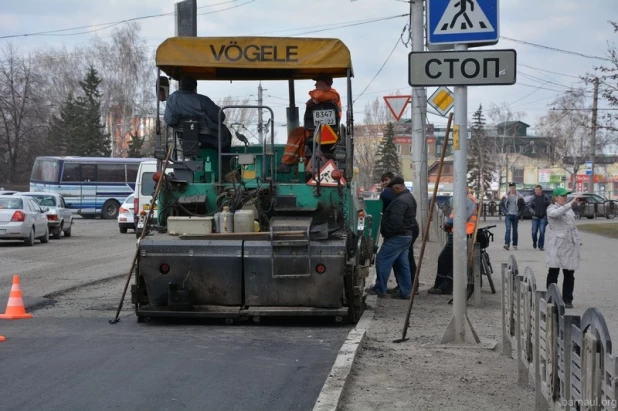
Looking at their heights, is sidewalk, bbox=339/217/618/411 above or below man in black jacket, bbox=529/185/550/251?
below

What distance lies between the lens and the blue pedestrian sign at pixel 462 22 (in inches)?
345

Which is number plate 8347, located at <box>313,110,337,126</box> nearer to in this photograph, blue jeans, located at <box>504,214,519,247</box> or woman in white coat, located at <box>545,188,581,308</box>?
woman in white coat, located at <box>545,188,581,308</box>

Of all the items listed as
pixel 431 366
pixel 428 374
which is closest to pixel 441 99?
pixel 431 366

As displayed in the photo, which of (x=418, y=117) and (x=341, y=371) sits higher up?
(x=418, y=117)

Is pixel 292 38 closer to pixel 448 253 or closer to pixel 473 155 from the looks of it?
pixel 448 253

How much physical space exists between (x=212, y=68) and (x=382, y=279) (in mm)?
4033

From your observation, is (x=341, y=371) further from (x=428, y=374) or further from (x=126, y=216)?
(x=126, y=216)

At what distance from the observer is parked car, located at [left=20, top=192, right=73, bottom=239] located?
97.5 ft

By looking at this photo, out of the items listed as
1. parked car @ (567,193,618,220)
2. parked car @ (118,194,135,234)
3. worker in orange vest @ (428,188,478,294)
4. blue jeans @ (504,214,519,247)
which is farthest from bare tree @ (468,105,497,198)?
worker in orange vest @ (428,188,478,294)

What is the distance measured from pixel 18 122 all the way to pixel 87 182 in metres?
24.1

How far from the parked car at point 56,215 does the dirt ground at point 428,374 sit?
20481 mm

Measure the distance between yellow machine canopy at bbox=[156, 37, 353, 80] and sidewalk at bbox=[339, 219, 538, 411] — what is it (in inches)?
129

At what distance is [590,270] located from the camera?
739 inches

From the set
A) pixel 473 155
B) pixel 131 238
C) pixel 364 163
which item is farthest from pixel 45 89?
pixel 131 238
